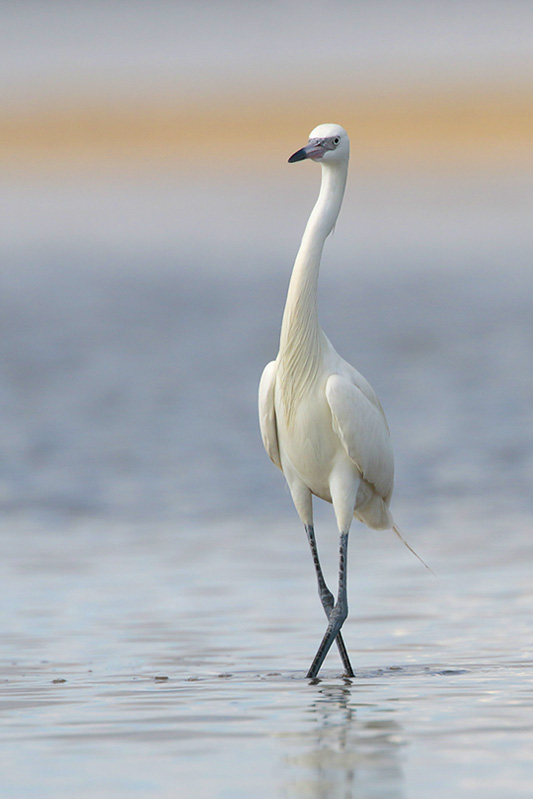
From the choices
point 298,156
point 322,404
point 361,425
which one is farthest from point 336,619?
point 298,156

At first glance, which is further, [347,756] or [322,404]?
[322,404]

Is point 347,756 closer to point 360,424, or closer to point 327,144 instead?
point 360,424

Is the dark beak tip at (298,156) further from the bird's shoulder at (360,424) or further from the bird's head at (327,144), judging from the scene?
the bird's shoulder at (360,424)

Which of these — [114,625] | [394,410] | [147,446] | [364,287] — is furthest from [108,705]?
[364,287]

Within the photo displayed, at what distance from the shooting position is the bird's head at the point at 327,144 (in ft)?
32.2

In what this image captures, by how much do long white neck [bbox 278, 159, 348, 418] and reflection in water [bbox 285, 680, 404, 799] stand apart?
216 centimetres

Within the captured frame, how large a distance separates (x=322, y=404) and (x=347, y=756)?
3.02 metres

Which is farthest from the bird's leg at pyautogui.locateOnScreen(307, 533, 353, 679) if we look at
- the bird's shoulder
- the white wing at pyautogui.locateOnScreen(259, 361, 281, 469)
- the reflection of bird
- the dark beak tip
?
the dark beak tip

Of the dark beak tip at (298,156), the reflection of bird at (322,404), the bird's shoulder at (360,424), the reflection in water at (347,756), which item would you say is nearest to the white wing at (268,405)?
the reflection of bird at (322,404)

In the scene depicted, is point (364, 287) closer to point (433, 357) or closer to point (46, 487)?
point (433, 357)

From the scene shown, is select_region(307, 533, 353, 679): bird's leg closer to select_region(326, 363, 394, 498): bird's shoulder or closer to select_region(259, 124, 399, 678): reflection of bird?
select_region(259, 124, 399, 678): reflection of bird

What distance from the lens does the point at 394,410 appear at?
2386 cm

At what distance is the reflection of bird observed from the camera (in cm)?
963

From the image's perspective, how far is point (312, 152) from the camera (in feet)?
32.1
